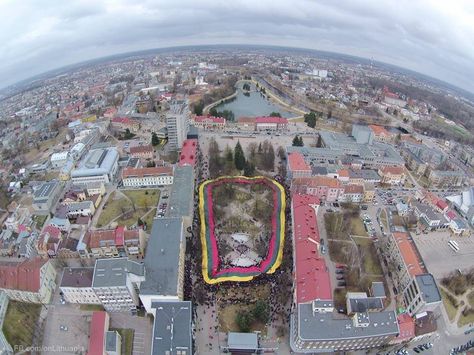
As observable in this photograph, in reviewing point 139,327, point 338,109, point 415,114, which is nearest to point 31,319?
point 139,327

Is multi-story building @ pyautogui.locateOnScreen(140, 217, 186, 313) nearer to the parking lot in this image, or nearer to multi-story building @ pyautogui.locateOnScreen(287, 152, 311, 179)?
multi-story building @ pyautogui.locateOnScreen(287, 152, 311, 179)

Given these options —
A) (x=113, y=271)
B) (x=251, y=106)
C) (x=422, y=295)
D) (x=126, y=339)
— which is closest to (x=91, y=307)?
(x=113, y=271)

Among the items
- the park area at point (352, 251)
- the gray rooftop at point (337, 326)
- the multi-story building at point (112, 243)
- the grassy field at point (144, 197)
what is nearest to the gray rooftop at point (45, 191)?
the grassy field at point (144, 197)

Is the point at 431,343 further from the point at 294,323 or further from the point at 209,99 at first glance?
the point at 209,99

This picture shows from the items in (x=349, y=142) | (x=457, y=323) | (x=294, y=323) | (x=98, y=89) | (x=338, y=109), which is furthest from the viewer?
(x=98, y=89)

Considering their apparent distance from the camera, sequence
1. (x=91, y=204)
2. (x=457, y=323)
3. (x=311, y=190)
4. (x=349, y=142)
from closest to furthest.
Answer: (x=457, y=323) < (x=91, y=204) < (x=311, y=190) < (x=349, y=142)

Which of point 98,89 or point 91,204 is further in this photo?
point 98,89

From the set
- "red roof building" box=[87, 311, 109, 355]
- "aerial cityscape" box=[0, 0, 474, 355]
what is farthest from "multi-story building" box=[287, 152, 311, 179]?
"red roof building" box=[87, 311, 109, 355]

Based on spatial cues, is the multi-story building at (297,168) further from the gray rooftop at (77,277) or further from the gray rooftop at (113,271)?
the gray rooftop at (77,277)
